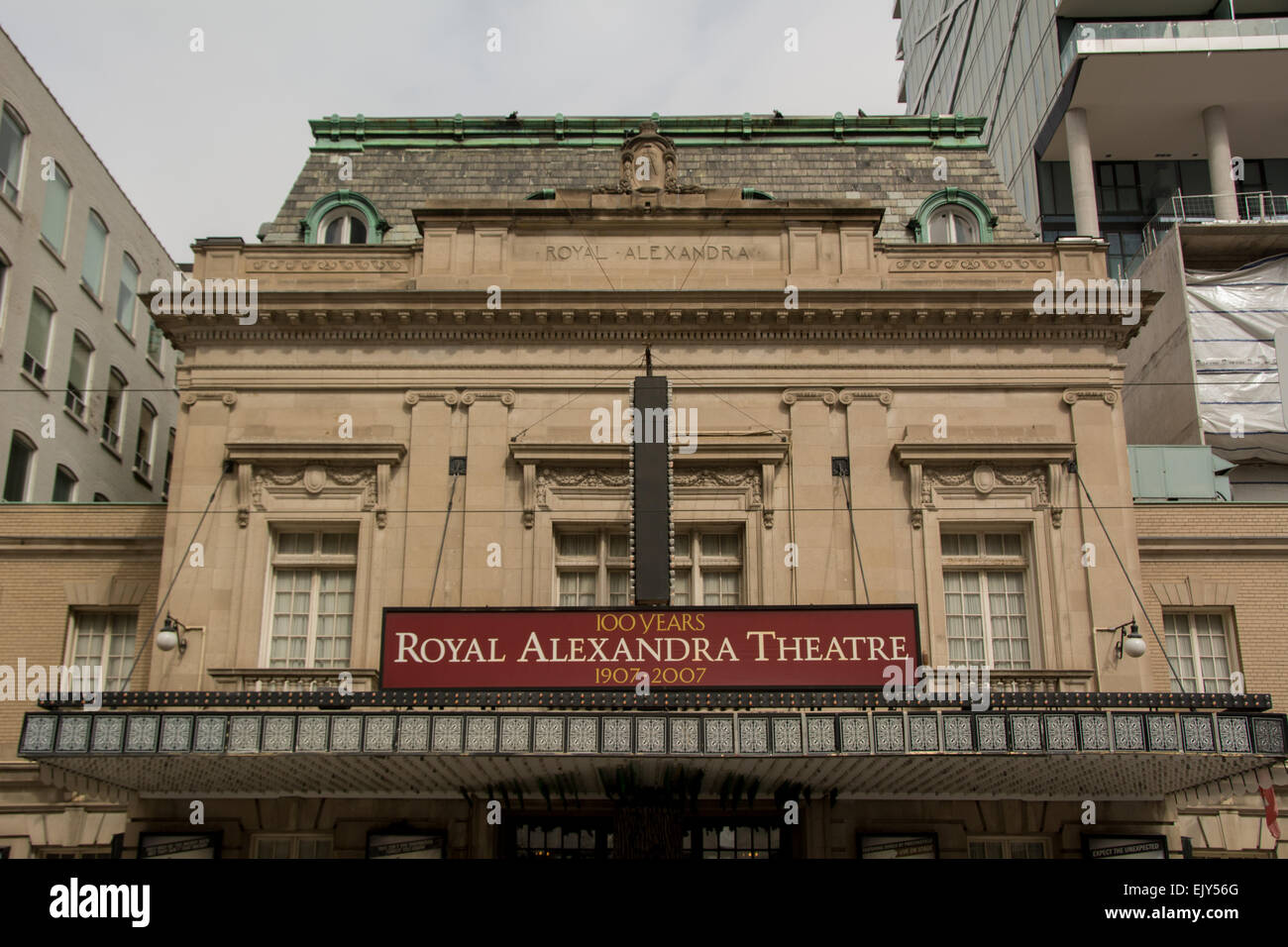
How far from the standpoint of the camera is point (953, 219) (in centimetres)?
2805

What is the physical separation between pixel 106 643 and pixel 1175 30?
41485 millimetres

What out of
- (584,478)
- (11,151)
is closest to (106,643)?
(584,478)

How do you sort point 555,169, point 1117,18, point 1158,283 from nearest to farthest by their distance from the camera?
point 555,169 → point 1158,283 → point 1117,18

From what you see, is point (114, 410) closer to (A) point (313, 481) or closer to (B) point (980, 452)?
(A) point (313, 481)

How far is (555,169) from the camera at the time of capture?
29172 mm

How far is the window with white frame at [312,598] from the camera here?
23688mm

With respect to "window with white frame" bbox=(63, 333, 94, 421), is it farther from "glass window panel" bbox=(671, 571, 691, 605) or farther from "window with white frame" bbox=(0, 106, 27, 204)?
"glass window panel" bbox=(671, 571, 691, 605)

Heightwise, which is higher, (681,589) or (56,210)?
(56,210)

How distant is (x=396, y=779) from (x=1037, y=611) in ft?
38.7

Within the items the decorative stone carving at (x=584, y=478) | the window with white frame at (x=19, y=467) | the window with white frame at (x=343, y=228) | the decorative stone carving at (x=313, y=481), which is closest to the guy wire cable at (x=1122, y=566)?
the decorative stone carving at (x=584, y=478)

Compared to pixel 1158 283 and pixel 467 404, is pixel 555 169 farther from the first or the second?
pixel 1158 283

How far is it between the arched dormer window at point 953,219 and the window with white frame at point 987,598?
698 centimetres

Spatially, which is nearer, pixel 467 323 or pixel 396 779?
pixel 396 779

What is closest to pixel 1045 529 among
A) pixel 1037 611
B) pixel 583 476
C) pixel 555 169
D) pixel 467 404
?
pixel 1037 611
